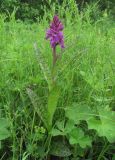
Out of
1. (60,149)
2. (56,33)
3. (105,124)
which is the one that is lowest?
(60,149)

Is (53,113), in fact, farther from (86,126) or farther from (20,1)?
(20,1)

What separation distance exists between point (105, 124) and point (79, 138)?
11 centimetres

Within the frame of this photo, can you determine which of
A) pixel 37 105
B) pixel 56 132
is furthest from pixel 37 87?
pixel 56 132

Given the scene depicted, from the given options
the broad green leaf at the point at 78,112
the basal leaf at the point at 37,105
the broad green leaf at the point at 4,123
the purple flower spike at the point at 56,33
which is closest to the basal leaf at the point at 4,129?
the broad green leaf at the point at 4,123

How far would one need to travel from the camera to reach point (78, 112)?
1663mm

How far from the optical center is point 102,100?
172 centimetres

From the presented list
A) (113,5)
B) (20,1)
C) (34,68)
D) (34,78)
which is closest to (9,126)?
(34,78)

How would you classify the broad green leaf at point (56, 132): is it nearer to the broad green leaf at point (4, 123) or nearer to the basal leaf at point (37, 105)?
the basal leaf at point (37, 105)

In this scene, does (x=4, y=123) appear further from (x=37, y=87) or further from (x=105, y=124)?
(x=105, y=124)

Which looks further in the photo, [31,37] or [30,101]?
[31,37]

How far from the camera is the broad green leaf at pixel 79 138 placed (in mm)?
1612

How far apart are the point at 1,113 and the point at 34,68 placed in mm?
272

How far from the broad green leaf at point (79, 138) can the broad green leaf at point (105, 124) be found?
0.06 m

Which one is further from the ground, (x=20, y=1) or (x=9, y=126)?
(x=9, y=126)
